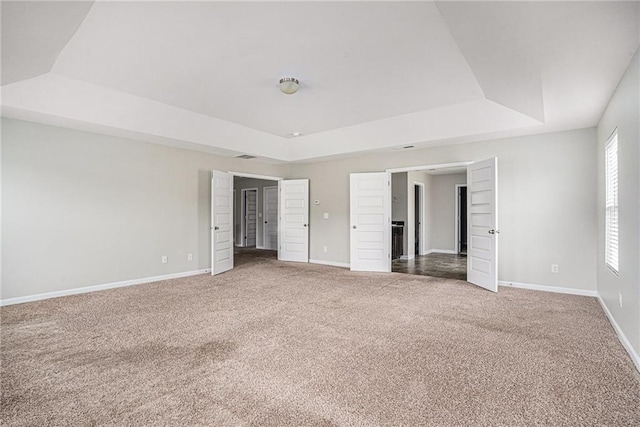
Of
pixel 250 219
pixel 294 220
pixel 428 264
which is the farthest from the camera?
pixel 250 219

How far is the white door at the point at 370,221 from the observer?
6.55m

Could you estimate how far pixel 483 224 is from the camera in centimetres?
510

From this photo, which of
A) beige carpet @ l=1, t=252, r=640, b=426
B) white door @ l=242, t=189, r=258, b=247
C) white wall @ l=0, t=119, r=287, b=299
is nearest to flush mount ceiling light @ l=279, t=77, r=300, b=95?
beige carpet @ l=1, t=252, r=640, b=426

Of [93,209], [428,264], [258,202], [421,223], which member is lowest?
[428,264]

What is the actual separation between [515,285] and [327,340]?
3.71 m

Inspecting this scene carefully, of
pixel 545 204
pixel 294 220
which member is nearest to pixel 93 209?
pixel 294 220

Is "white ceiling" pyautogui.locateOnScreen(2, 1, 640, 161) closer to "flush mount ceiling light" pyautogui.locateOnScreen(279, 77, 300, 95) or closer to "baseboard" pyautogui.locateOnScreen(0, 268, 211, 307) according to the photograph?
"flush mount ceiling light" pyautogui.locateOnScreen(279, 77, 300, 95)

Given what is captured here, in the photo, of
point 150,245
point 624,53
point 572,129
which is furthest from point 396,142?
point 150,245

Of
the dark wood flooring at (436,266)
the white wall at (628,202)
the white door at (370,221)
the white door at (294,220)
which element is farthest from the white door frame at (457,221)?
the white wall at (628,202)

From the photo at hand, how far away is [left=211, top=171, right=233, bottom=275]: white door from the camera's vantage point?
6117mm

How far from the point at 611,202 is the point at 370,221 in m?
3.74

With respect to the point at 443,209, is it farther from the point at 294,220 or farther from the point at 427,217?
the point at 294,220

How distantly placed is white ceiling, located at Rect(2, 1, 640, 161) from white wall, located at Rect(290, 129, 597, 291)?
1.12 feet

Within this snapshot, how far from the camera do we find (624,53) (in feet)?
8.41
